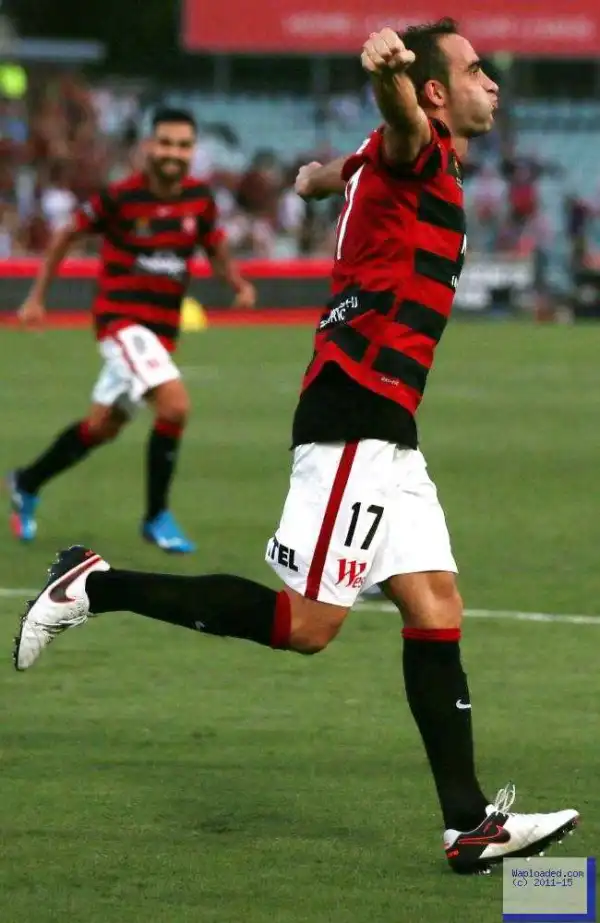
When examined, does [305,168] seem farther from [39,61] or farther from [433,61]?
[39,61]

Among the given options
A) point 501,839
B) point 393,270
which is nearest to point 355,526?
point 393,270

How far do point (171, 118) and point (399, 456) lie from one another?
18.7ft

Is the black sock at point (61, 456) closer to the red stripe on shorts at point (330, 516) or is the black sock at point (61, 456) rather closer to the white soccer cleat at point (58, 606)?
the white soccer cleat at point (58, 606)

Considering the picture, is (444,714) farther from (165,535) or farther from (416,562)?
(165,535)

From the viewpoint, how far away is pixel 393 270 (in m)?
5.28

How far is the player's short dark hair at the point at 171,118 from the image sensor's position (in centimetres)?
1071

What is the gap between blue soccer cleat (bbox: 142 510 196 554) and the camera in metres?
10.4

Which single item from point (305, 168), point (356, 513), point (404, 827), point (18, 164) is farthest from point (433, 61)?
point (18, 164)

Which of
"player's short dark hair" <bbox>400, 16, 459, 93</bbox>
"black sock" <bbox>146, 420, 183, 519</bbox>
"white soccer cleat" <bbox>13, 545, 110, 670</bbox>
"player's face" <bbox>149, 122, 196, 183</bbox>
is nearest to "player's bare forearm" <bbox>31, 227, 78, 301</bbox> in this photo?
"player's face" <bbox>149, 122, 196, 183</bbox>

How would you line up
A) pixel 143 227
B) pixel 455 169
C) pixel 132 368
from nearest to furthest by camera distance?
pixel 455 169, pixel 132 368, pixel 143 227

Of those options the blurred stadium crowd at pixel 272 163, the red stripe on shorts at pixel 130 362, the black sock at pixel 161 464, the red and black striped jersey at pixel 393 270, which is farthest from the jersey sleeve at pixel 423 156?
the blurred stadium crowd at pixel 272 163

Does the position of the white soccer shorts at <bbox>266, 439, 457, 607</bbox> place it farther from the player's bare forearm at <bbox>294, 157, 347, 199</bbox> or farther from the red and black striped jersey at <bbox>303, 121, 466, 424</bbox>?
the player's bare forearm at <bbox>294, 157, 347, 199</bbox>

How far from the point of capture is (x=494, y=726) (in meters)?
6.70

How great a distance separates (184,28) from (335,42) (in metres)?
2.75
